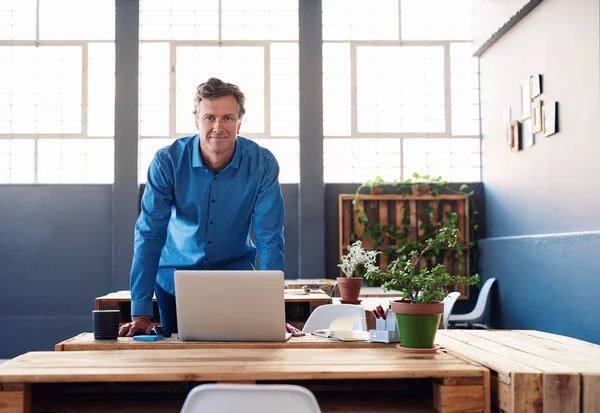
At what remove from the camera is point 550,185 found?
5.93 m

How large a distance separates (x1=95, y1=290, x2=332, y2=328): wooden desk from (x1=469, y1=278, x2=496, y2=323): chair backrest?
112 inches

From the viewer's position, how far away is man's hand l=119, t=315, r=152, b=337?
2391mm

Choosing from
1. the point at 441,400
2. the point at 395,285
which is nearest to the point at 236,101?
the point at 395,285

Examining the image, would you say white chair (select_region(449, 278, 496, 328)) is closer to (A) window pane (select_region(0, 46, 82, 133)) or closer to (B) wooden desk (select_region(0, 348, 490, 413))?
(B) wooden desk (select_region(0, 348, 490, 413))

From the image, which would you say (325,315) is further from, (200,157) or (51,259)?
→ (51,259)

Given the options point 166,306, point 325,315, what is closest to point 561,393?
point 166,306

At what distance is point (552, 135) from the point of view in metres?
A: 5.90

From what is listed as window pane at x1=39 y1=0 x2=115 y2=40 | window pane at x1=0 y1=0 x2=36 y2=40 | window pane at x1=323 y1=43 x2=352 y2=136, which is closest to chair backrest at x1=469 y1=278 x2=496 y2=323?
window pane at x1=323 y1=43 x2=352 y2=136

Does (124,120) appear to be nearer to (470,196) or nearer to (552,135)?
(470,196)

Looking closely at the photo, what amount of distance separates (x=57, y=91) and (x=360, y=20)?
3.96 metres

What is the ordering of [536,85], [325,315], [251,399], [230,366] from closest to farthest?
1. [251,399]
2. [230,366]
3. [325,315]
4. [536,85]

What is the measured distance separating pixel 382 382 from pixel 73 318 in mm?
6330

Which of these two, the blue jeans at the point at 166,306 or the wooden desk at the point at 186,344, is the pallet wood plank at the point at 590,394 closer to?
the wooden desk at the point at 186,344

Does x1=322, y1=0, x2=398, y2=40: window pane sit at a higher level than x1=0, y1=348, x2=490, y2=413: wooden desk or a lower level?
higher
